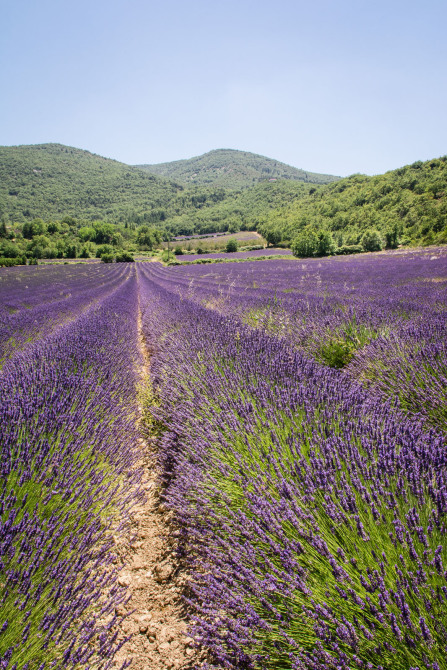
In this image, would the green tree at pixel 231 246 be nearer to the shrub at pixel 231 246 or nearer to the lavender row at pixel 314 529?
the shrub at pixel 231 246

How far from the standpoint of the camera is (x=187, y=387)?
2.42 m

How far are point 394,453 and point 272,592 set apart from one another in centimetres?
64

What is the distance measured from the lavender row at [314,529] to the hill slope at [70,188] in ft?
373

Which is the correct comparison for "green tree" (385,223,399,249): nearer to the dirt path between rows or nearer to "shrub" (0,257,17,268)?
the dirt path between rows

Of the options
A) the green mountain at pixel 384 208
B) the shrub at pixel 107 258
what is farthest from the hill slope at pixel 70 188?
the green mountain at pixel 384 208

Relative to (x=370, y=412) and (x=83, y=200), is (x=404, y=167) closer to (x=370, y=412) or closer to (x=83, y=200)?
(x=370, y=412)

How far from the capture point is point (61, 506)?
1356mm

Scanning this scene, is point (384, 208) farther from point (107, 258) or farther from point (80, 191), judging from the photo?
point (80, 191)

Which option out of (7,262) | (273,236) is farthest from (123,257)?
(273,236)

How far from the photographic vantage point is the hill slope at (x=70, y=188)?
105m

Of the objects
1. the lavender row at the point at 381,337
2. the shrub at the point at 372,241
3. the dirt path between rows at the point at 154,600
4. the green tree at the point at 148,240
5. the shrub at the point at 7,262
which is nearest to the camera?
the dirt path between rows at the point at 154,600

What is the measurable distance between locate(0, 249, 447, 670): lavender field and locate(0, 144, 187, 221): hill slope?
370 feet

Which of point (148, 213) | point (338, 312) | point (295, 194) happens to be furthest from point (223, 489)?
point (148, 213)

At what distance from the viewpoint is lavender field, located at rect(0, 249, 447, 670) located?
822 mm
